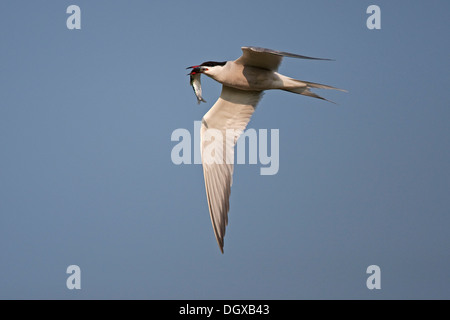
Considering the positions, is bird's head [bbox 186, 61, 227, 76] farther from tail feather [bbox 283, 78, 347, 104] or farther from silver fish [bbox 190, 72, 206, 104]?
tail feather [bbox 283, 78, 347, 104]

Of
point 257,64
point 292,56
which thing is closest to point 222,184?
point 257,64

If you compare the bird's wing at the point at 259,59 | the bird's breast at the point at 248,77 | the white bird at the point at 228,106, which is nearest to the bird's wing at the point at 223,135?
the white bird at the point at 228,106

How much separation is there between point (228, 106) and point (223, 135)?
585mm

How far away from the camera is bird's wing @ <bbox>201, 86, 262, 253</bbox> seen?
1030 cm

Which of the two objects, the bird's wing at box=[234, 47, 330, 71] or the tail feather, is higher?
the bird's wing at box=[234, 47, 330, 71]

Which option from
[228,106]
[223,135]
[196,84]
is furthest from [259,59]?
[223,135]

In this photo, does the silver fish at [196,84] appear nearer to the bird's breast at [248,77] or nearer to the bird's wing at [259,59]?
the bird's breast at [248,77]

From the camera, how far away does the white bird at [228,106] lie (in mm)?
9527

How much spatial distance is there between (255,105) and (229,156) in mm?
1115

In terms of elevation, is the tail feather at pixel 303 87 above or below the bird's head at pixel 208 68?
below

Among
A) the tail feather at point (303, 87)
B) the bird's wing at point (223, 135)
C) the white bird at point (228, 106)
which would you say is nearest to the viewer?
the tail feather at point (303, 87)

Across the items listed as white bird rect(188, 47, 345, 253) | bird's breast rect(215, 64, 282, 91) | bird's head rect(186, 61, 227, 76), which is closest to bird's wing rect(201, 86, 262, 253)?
white bird rect(188, 47, 345, 253)

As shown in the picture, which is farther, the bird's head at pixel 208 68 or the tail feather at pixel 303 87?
the bird's head at pixel 208 68

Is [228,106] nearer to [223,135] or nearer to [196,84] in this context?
[223,135]
